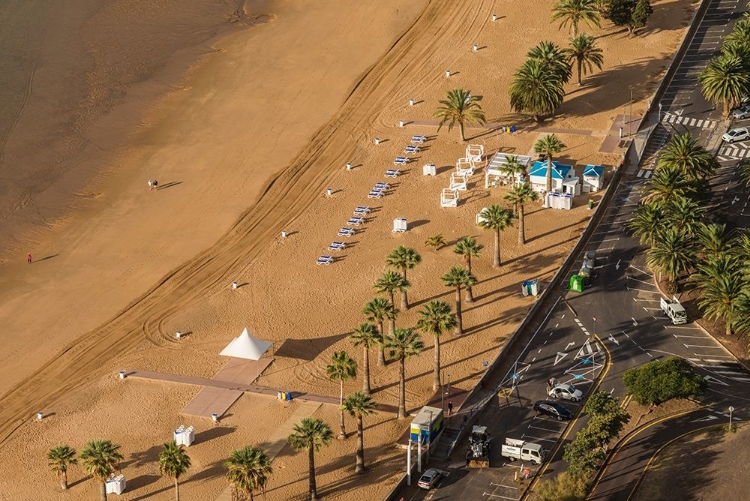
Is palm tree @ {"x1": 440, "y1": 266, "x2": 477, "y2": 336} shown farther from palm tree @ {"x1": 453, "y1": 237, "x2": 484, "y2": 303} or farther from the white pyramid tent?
the white pyramid tent

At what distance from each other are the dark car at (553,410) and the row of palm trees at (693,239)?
16788 mm

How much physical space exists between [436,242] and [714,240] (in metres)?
27.6

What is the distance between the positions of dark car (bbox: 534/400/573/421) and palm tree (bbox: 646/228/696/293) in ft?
66.3

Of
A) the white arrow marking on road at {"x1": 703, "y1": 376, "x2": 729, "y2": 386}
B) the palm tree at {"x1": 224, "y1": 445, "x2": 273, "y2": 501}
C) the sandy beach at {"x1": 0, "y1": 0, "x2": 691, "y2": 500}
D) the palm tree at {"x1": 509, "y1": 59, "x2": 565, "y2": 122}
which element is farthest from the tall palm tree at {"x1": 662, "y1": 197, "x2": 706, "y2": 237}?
the palm tree at {"x1": 224, "y1": 445, "x2": 273, "y2": 501}

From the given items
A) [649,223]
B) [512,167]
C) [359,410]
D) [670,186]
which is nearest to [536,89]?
[512,167]

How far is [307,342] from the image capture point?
12269 centimetres

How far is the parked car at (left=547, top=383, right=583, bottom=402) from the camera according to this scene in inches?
4333

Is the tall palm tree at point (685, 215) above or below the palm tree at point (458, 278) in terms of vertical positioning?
above

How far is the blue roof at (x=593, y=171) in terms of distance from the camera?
465 ft

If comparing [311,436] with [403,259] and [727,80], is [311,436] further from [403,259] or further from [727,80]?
[727,80]

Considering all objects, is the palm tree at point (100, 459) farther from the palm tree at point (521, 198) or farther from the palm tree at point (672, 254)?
the palm tree at point (672, 254)

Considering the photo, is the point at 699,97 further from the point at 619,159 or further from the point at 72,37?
the point at 72,37

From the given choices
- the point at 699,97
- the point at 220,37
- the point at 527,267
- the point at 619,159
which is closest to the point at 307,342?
the point at 527,267

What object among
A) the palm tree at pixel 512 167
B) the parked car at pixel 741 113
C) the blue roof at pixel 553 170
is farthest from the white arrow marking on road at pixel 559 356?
the parked car at pixel 741 113
